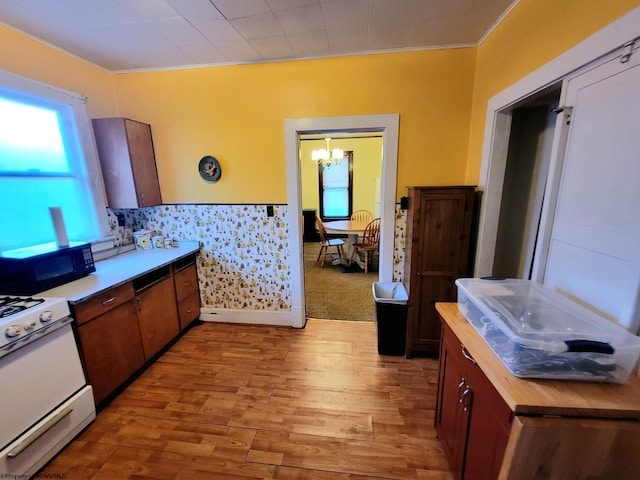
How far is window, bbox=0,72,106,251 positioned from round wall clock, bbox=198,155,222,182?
35.7 inches

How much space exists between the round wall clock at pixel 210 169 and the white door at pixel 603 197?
258 centimetres

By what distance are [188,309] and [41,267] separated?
1234 mm

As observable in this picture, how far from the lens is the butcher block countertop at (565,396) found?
29.0 inches

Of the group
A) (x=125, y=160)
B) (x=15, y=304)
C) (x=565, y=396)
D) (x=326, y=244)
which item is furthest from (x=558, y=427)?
(x=326, y=244)

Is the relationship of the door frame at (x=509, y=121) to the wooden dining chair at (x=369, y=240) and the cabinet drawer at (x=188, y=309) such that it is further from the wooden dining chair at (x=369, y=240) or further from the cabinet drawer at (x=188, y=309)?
the cabinet drawer at (x=188, y=309)

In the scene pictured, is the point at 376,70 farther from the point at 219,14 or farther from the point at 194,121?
the point at 194,121

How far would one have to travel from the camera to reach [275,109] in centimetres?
239

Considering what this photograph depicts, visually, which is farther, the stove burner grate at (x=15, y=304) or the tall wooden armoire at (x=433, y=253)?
the tall wooden armoire at (x=433, y=253)

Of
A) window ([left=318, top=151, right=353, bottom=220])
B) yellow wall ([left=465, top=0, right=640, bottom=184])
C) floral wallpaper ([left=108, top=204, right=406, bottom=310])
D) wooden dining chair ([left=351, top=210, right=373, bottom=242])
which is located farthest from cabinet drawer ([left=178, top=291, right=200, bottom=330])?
window ([left=318, top=151, right=353, bottom=220])

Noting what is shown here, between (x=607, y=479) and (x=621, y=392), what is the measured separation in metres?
0.26

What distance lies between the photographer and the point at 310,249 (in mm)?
5977

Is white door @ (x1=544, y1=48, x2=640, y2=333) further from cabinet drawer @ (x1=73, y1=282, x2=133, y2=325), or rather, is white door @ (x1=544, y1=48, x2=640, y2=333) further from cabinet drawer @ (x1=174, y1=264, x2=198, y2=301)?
cabinet drawer @ (x1=174, y1=264, x2=198, y2=301)

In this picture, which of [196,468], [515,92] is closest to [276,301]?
[196,468]

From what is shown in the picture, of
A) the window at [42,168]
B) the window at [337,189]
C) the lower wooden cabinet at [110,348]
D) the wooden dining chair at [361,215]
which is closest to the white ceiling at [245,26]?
the window at [42,168]
